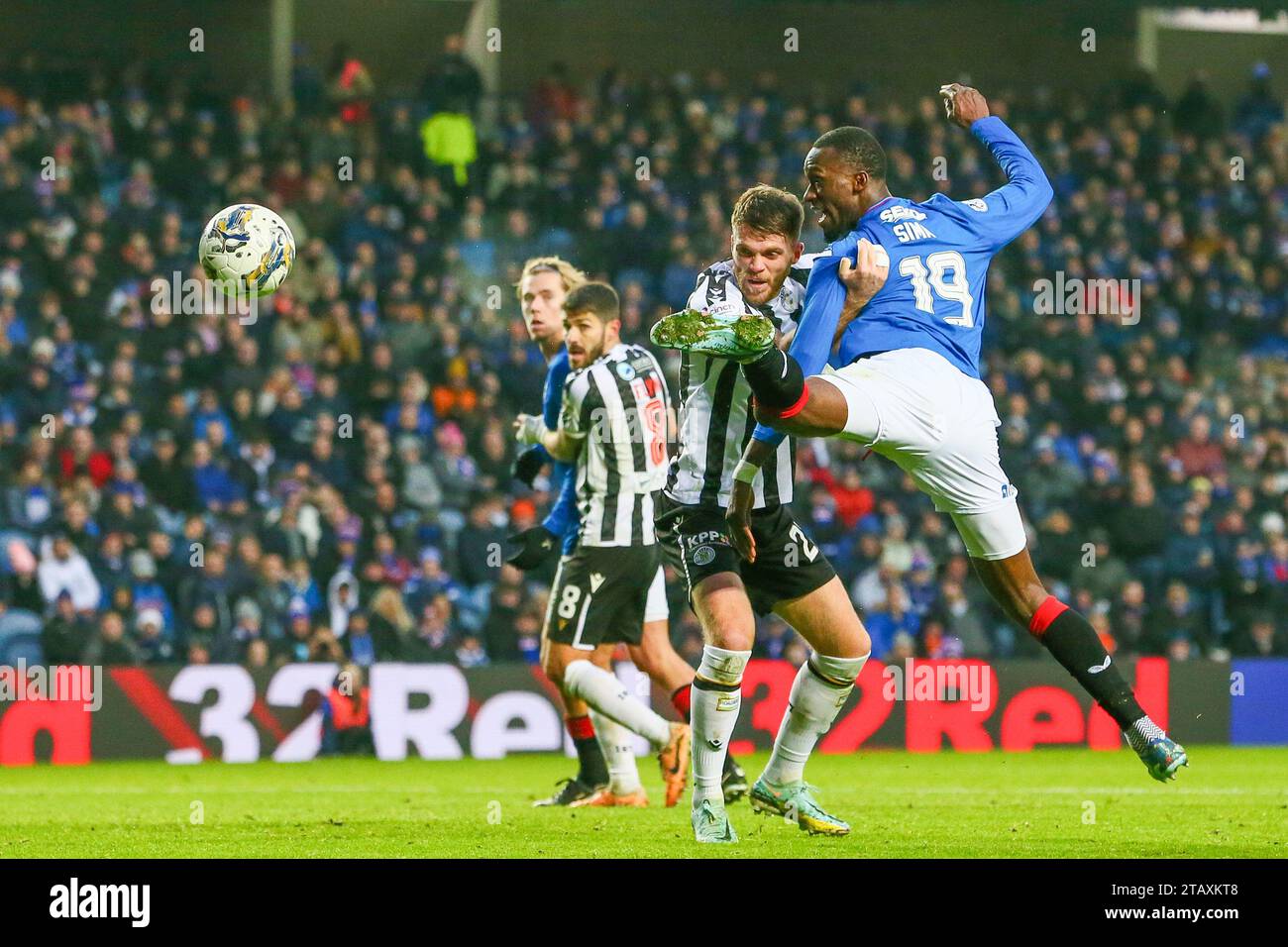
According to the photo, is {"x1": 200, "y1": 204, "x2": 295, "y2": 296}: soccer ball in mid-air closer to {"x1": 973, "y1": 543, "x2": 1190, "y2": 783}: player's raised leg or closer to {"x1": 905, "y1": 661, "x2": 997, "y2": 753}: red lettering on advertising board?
{"x1": 973, "y1": 543, "x2": 1190, "y2": 783}: player's raised leg

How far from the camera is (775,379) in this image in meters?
5.84

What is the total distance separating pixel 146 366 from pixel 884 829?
30.4 feet

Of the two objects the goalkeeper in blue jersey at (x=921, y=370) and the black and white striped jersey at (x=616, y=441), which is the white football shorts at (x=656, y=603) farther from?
the goalkeeper in blue jersey at (x=921, y=370)

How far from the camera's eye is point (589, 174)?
674 inches

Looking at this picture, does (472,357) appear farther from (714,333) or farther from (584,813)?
(714,333)

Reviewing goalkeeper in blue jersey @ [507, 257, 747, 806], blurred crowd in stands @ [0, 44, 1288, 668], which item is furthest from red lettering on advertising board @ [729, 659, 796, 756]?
goalkeeper in blue jersey @ [507, 257, 747, 806]

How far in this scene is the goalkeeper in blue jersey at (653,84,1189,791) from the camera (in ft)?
20.6

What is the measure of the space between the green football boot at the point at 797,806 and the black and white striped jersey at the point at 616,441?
1711 mm

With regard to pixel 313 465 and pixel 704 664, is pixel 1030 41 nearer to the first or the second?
pixel 313 465

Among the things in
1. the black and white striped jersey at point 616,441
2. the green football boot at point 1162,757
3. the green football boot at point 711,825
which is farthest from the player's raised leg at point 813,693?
the black and white striped jersey at point 616,441

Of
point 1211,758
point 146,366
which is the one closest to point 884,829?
point 1211,758

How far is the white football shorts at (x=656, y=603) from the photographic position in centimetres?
864

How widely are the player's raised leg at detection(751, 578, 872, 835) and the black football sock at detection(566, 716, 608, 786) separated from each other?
167 centimetres
